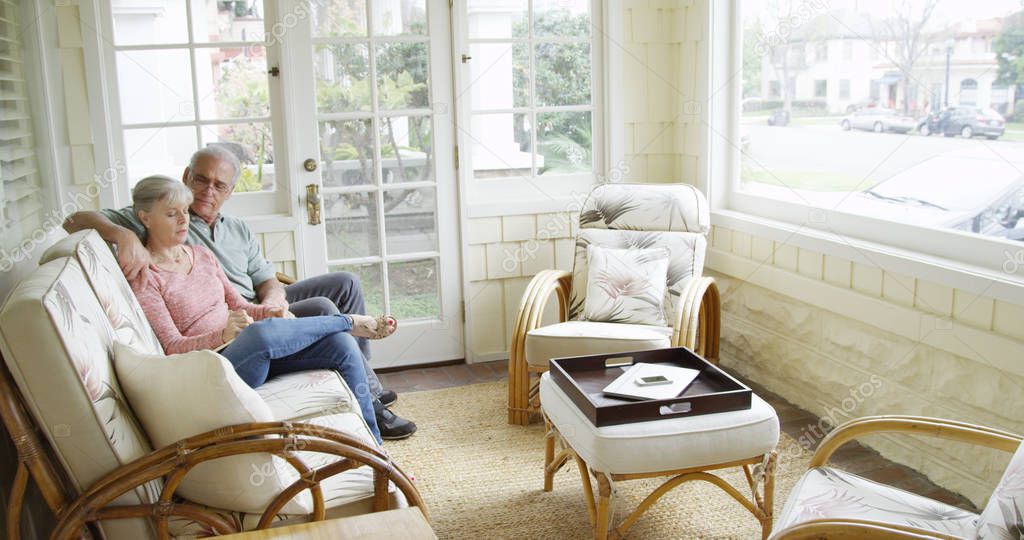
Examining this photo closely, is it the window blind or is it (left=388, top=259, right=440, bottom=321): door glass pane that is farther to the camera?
(left=388, top=259, right=440, bottom=321): door glass pane

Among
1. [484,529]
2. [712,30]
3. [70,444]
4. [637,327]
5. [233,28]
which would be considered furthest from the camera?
[712,30]

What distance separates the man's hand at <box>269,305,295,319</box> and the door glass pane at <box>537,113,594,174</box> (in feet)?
5.69

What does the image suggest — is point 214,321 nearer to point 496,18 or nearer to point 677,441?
point 677,441

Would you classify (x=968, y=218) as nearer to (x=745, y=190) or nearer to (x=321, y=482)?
(x=745, y=190)

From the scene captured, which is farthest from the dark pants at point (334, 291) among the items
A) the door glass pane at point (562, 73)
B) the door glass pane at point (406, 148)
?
the door glass pane at point (562, 73)

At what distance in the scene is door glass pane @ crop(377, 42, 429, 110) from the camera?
4.16 meters

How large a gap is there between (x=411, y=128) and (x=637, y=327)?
1575 mm

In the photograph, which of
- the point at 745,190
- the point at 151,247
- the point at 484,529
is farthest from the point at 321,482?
the point at 745,190

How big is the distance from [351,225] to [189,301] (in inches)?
58.3

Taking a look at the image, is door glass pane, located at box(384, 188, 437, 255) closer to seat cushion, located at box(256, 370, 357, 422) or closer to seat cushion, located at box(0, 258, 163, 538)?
seat cushion, located at box(256, 370, 357, 422)

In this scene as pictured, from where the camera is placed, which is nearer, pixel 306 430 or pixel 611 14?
pixel 306 430

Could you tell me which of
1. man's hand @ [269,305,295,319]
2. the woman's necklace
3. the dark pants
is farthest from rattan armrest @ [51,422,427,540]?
the dark pants

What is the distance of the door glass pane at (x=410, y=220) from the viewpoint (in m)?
4.30

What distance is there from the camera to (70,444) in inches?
70.4
